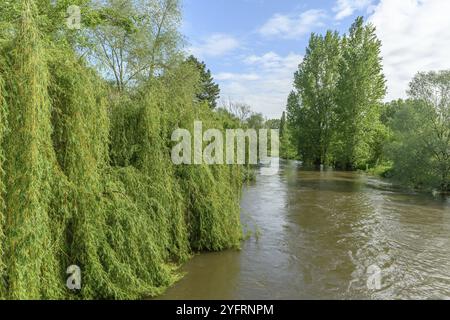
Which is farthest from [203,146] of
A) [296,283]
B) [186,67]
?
[186,67]

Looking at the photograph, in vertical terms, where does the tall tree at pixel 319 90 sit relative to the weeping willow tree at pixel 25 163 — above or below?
above

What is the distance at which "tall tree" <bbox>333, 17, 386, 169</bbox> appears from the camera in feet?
90.4

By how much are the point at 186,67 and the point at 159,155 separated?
1394 centimetres

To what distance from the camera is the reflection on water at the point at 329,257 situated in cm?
511

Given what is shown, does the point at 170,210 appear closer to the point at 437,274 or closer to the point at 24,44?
the point at 24,44

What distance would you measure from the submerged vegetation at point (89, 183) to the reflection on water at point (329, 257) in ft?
2.12

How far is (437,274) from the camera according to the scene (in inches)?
236

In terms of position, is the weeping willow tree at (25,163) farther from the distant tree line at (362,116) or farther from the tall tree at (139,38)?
the distant tree line at (362,116)

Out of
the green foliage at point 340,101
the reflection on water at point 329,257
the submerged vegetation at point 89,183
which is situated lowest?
the reflection on water at point 329,257

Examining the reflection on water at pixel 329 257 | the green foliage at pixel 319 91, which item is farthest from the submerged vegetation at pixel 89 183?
the green foliage at pixel 319 91

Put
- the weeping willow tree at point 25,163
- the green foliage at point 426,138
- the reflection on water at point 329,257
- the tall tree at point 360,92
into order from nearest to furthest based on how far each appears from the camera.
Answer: the weeping willow tree at point 25,163 → the reflection on water at point 329,257 → the green foliage at point 426,138 → the tall tree at point 360,92

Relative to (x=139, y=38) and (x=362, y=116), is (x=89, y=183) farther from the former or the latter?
(x=362, y=116)

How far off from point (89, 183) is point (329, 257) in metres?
5.08

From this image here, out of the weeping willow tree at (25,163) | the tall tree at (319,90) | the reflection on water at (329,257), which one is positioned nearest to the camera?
the weeping willow tree at (25,163)
